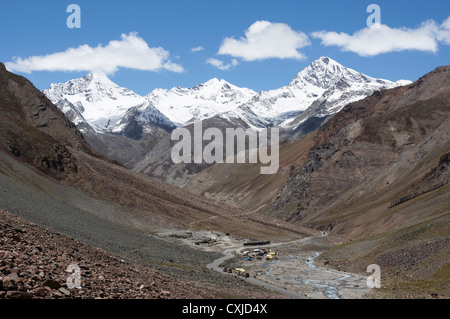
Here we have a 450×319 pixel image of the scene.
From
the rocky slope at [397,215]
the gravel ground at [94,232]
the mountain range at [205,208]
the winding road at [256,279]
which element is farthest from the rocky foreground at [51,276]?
the rocky slope at [397,215]

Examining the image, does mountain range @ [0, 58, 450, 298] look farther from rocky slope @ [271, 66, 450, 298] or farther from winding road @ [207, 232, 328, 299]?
winding road @ [207, 232, 328, 299]

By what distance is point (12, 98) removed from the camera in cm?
17725

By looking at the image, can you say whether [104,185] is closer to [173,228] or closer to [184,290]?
[173,228]

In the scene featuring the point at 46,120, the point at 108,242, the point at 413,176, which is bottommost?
the point at 108,242

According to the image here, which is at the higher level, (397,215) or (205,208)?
(205,208)

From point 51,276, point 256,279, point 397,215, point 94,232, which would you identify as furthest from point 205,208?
point 51,276

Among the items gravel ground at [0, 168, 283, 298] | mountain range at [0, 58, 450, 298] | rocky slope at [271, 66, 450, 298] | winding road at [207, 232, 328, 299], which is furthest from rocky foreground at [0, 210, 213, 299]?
rocky slope at [271, 66, 450, 298]

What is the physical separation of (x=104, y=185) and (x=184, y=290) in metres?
98.9

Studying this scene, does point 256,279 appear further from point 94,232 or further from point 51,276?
point 51,276

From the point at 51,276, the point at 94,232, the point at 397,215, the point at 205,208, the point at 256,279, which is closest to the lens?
the point at 51,276

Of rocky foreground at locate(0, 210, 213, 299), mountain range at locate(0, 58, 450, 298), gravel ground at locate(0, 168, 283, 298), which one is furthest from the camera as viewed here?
mountain range at locate(0, 58, 450, 298)

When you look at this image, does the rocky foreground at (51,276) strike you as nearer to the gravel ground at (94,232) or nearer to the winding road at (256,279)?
the winding road at (256,279)

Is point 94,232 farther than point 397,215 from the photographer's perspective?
No
